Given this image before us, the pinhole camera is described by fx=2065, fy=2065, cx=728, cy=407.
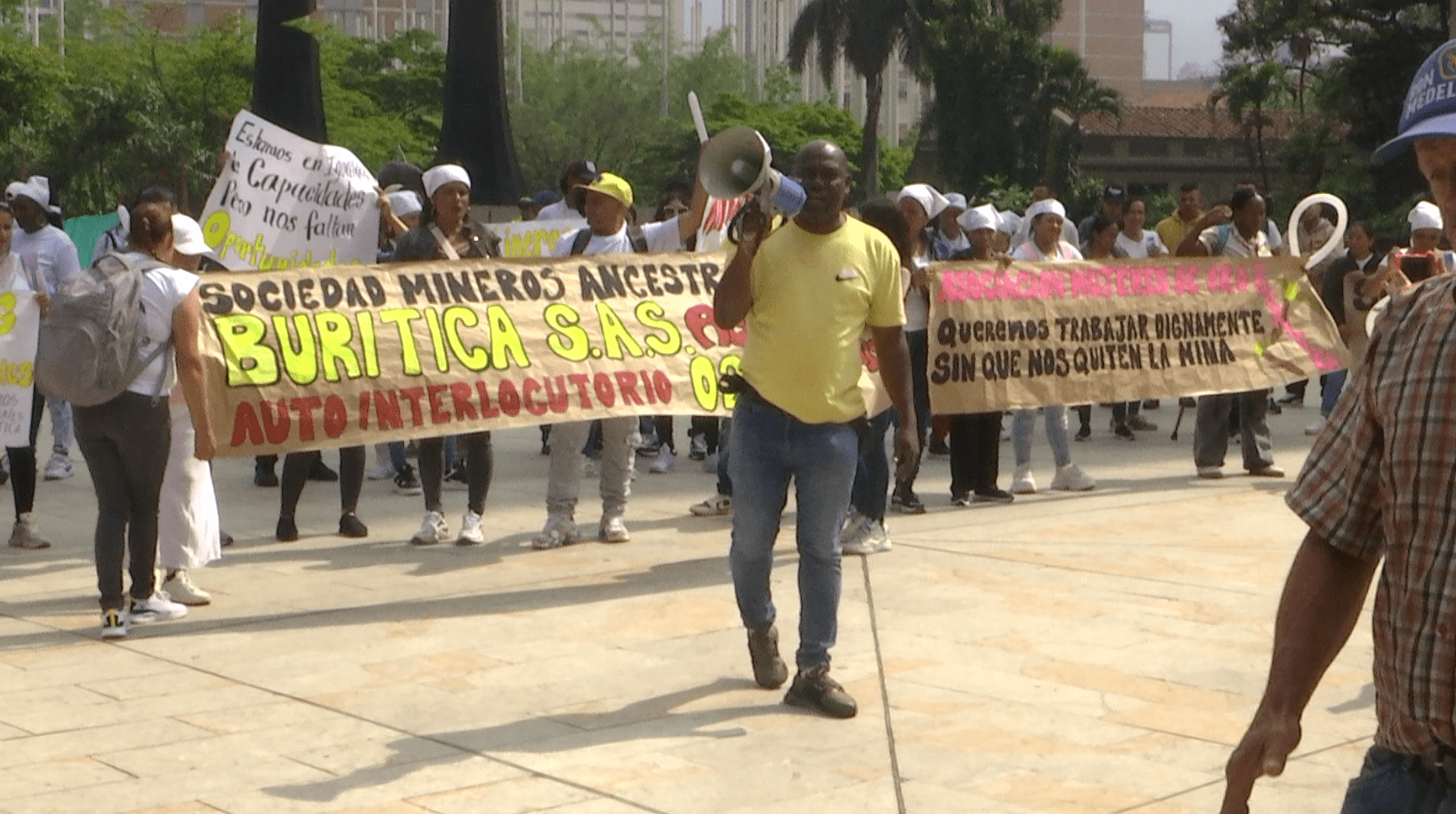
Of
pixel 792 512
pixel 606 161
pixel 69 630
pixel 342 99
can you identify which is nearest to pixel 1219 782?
pixel 69 630

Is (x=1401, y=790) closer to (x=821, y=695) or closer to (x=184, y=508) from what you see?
(x=821, y=695)

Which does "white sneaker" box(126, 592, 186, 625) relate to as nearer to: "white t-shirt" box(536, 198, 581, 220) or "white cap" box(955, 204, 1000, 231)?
"white cap" box(955, 204, 1000, 231)

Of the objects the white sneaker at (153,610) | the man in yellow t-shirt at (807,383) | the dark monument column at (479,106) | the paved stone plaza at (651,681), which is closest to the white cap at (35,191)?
the paved stone plaza at (651,681)

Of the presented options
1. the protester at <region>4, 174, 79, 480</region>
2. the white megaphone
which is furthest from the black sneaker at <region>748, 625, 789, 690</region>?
the protester at <region>4, 174, 79, 480</region>

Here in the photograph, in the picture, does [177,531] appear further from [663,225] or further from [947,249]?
[947,249]

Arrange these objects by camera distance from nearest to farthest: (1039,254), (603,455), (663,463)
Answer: (603,455)
(1039,254)
(663,463)

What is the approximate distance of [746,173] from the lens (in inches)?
261

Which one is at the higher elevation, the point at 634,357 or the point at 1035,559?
the point at 634,357

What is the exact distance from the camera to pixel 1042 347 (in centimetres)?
1259

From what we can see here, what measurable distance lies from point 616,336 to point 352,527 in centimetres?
176

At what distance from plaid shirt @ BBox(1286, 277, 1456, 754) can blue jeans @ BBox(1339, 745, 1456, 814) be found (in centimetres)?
3

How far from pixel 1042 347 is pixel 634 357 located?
3.31m

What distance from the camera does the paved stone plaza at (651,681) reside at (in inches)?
228

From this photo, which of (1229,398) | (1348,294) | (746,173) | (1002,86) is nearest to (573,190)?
(1229,398)
